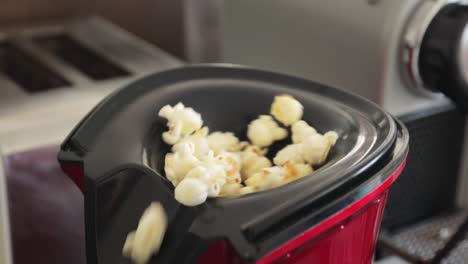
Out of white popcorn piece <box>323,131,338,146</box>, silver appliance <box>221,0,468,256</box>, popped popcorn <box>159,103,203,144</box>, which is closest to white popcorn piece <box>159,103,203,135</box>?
popped popcorn <box>159,103,203,144</box>

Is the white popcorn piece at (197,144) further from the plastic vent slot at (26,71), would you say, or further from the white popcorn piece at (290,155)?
the plastic vent slot at (26,71)

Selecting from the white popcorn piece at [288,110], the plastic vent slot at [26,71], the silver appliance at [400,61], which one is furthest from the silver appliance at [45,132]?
the white popcorn piece at [288,110]

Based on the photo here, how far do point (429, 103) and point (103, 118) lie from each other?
0.36 metres

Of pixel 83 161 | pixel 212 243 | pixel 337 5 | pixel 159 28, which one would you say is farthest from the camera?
pixel 159 28

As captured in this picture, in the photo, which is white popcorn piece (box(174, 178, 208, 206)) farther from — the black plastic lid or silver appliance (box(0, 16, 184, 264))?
silver appliance (box(0, 16, 184, 264))

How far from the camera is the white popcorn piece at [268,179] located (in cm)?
44

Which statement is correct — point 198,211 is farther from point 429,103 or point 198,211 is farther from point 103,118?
point 429,103

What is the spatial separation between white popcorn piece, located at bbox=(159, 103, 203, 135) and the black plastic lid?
1 cm

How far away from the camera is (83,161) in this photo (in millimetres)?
478

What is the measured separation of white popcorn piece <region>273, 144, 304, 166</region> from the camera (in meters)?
0.48

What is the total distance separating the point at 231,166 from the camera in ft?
1.52

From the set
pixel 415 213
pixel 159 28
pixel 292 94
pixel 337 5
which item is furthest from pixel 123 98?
pixel 159 28

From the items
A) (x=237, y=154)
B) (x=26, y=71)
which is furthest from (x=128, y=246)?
(x=26, y=71)

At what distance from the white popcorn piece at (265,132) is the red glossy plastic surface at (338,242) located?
0.11 meters
